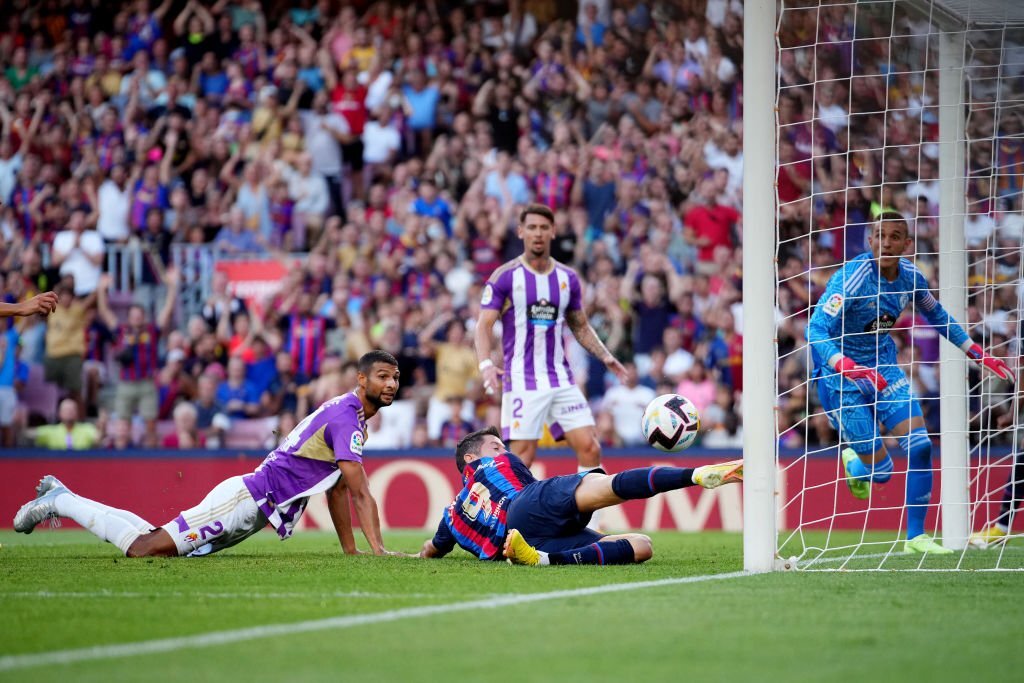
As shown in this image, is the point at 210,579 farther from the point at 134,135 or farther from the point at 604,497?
the point at 134,135

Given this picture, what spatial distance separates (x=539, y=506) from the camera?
24.6 ft

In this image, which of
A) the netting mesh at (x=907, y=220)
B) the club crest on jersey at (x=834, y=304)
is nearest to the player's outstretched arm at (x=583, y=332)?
the netting mesh at (x=907, y=220)

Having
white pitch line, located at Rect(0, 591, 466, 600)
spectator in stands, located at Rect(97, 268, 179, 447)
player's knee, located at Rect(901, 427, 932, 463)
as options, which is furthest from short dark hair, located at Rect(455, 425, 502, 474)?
spectator in stands, located at Rect(97, 268, 179, 447)

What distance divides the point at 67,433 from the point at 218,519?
308 inches

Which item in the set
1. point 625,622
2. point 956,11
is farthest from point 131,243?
point 625,622

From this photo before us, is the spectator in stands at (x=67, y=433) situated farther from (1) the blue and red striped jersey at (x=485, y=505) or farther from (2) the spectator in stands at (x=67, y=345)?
(1) the blue and red striped jersey at (x=485, y=505)

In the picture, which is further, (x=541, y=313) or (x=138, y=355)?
(x=138, y=355)

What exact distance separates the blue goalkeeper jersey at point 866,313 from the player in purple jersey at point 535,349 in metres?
1.59

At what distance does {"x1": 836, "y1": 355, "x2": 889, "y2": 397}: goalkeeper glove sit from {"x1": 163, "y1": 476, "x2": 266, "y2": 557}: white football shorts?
3.81 metres

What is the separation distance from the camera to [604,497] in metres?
7.13

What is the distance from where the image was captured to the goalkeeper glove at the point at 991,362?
8.69m

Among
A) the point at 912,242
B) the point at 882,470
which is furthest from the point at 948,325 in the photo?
the point at 912,242

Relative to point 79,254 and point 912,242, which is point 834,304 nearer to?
point 912,242

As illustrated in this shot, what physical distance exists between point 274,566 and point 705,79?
10548mm
